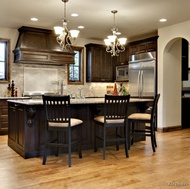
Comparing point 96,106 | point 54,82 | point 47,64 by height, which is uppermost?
point 47,64

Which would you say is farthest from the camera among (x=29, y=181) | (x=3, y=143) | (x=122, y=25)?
(x=122, y=25)

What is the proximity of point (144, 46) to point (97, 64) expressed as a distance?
63.7 inches

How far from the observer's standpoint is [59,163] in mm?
3715

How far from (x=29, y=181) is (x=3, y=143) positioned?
238 centimetres

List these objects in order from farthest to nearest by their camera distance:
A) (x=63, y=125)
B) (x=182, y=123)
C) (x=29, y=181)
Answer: (x=182, y=123) → (x=63, y=125) → (x=29, y=181)

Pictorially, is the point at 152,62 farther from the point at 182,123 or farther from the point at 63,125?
the point at 63,125

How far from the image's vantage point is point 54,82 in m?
7.29

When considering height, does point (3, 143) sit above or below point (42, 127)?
below

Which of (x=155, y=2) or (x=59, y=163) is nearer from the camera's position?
(x=59, y=163)

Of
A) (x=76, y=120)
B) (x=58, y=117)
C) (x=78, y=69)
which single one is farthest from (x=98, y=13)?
(x=78, y=69)

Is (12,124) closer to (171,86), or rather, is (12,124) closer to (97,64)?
(97,64)

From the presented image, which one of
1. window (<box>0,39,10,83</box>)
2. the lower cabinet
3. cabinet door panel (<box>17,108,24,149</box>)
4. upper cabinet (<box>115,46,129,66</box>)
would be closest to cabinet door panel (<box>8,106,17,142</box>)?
cabinet door panel (<box>17,108,24,149</box>)

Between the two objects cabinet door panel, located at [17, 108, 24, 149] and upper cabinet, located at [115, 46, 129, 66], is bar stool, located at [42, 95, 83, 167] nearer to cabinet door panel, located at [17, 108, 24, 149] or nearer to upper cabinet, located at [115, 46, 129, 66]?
cabinet door panel, located at [17, 108, 24, 149]

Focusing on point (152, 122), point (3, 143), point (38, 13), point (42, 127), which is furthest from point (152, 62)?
point (3, 143)
